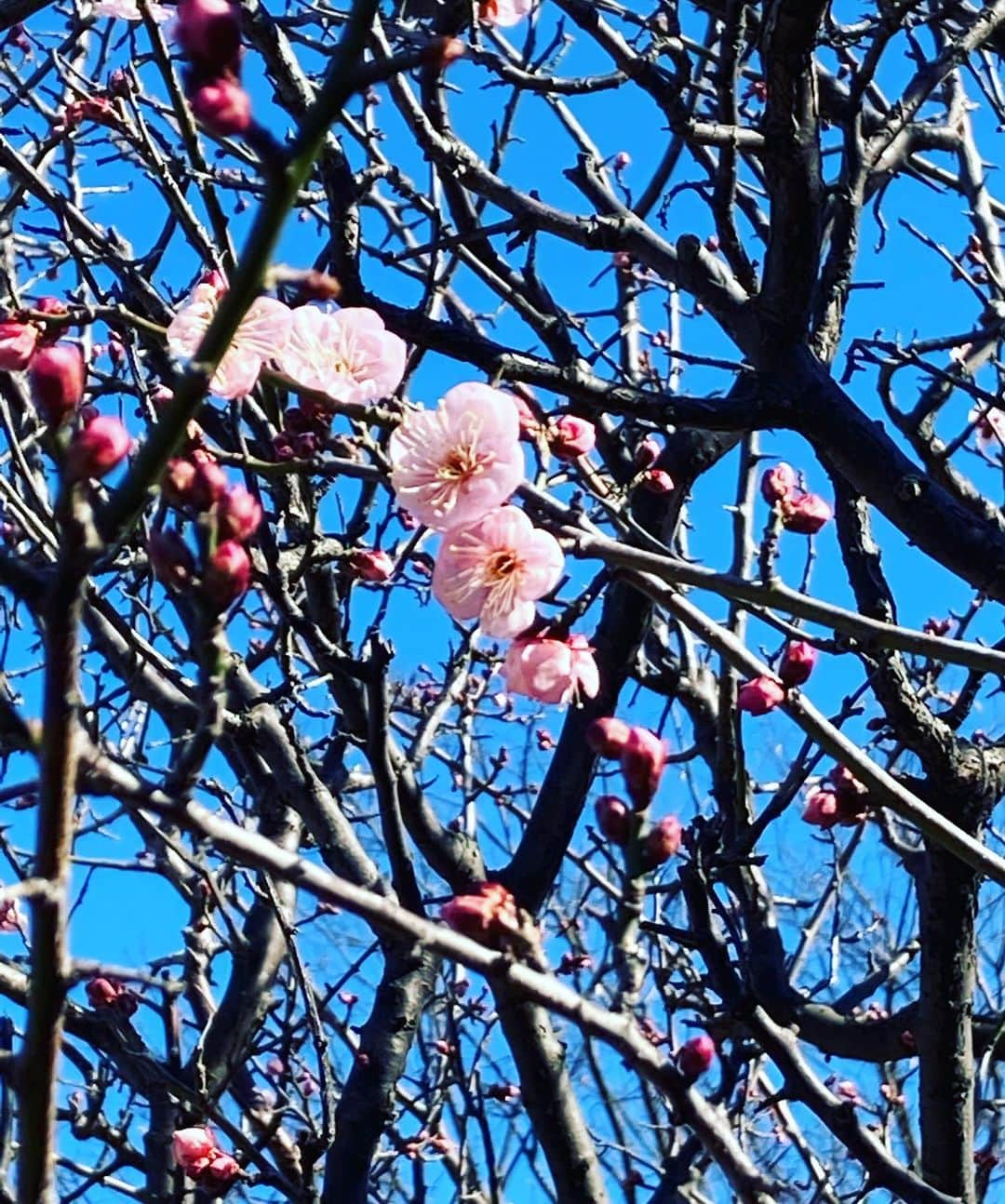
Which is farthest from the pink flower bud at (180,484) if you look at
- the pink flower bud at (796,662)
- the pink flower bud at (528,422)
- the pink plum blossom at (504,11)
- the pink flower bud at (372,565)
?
the pink plum blossom at (504,11)

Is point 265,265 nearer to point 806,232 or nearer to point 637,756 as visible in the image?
point 637,756

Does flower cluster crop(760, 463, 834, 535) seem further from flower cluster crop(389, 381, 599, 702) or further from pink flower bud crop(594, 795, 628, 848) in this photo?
pink flower bud crop(594, 795, 628, 848)

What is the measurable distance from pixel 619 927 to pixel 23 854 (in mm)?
2887

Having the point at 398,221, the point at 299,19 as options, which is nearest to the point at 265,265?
the point at 299,19

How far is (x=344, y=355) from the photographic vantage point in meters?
1.89

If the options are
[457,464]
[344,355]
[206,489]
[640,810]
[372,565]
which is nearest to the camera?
[206,489]

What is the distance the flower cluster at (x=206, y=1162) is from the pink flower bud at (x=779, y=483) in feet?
4.63

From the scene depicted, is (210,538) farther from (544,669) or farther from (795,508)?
(795,508)

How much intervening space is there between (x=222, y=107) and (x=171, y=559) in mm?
312

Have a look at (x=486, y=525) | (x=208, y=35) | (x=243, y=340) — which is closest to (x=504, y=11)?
(x=243, y=340)

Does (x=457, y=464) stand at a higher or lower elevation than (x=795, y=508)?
lower

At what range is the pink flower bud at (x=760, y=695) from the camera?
6.11ft

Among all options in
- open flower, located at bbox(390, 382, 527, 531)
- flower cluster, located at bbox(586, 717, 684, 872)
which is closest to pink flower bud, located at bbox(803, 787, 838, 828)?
open flower, located at bbox(390, 382, 527, 531)

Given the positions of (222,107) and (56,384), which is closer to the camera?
(222,107)
